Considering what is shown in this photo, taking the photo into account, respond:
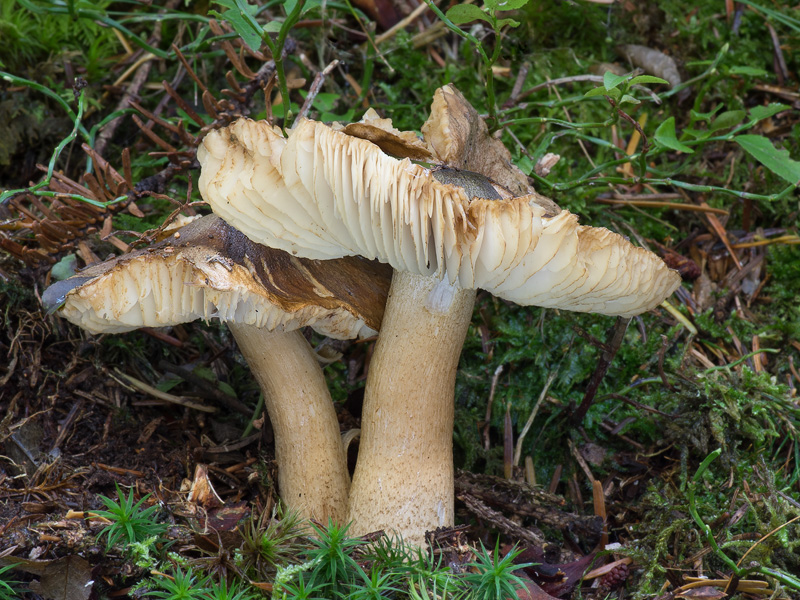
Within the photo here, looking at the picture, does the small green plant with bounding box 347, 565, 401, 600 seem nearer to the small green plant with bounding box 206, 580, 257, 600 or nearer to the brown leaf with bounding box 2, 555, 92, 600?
the small green plant with bounding box 206, 580, 257, 600

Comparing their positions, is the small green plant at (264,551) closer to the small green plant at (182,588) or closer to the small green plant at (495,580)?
the small green plant at (182,588)

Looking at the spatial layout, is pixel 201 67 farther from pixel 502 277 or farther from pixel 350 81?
pixel 502 277

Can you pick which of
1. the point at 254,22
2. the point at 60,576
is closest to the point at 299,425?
the point at 60,576

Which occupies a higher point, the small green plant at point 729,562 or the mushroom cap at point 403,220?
the mushroom cap at point 403,220

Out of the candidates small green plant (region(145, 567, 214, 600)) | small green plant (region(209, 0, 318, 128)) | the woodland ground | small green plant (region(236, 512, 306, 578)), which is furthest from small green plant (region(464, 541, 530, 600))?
small green plant (region(209, 0, 318, 128))

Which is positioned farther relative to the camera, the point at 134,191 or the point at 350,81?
the point at 350,81

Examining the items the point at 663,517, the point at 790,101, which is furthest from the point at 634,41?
the point at 663,517

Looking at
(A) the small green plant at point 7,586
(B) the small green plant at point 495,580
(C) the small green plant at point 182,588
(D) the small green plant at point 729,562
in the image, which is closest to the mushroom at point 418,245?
(B) the small green plant at point 495,580
